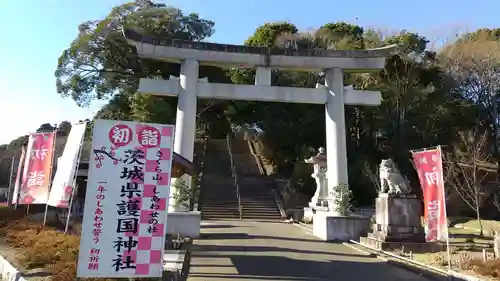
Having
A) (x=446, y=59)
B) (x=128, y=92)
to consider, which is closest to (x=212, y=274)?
(x=128, y=92)

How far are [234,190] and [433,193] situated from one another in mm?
16740

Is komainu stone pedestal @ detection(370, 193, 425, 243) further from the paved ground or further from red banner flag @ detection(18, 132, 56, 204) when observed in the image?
red banner flag @ detection(18, 132, 56, 204)

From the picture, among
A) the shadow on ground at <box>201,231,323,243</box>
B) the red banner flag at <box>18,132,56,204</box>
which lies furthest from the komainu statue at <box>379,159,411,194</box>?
the red banner flag at <box>18,132,56,204</box>

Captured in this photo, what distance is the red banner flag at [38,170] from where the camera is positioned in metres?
10.5

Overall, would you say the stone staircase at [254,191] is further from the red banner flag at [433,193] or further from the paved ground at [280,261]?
the red banner flag at [433,193]

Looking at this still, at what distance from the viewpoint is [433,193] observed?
30.5ft

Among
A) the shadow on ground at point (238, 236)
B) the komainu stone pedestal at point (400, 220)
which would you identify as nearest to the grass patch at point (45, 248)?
the shadow on ground at point (238, 236)

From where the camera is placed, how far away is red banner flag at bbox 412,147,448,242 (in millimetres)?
8911

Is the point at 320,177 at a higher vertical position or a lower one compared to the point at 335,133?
lower

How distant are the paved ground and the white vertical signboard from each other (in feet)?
6.94

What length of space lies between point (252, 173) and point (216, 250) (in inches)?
834

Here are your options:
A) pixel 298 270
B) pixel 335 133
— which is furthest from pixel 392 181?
pixel 298 270

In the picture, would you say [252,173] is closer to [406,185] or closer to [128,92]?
[128,92]

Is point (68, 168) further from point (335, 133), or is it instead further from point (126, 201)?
point (335, 133)
